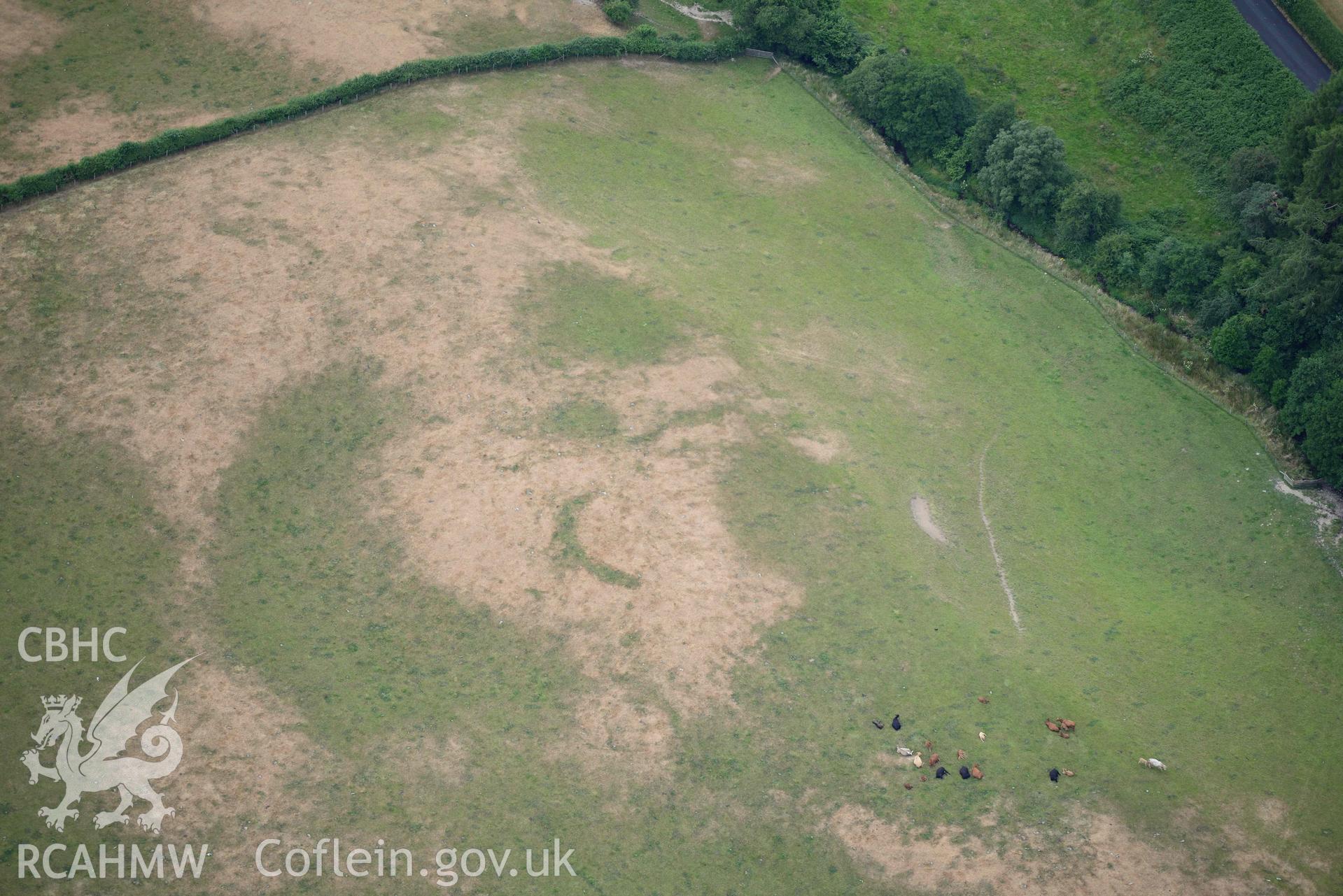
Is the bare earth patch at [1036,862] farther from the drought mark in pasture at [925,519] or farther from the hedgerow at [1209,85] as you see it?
the hedgerow at [1209,85]

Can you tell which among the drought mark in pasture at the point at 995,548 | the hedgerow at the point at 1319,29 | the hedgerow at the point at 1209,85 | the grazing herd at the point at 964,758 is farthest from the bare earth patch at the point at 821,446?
the hedgerow at the point at 1319,29

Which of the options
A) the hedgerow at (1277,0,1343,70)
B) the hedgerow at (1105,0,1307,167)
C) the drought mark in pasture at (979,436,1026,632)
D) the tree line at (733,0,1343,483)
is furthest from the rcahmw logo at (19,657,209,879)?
the hedgerow at (1277,0,1343,70)

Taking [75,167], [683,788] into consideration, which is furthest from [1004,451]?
[75,167]

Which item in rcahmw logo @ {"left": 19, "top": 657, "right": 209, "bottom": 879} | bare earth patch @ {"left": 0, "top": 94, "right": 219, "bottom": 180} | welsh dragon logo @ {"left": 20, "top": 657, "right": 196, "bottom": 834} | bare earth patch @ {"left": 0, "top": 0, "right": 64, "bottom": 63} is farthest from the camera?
bare earth patch @ {"left": 0, "top": 0, "right": 64, "bottom": 63}

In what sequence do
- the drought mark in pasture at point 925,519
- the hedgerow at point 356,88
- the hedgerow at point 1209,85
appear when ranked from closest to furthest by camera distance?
the drought mark in pasture at point 925,519, the hedgerow at point 356,88, the hedgerow at point 1209,85

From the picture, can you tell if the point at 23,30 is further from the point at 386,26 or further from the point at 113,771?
the point at 113,771

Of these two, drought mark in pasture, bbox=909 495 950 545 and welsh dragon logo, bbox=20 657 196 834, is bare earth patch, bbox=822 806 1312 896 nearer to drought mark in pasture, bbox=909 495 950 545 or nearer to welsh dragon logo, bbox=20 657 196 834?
drought mark in pasture, bbox=909 495 950 545

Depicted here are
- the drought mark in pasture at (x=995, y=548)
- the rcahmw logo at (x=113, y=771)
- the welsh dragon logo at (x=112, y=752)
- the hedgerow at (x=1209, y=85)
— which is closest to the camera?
the rcahmw logo at (x=113, y=771)
